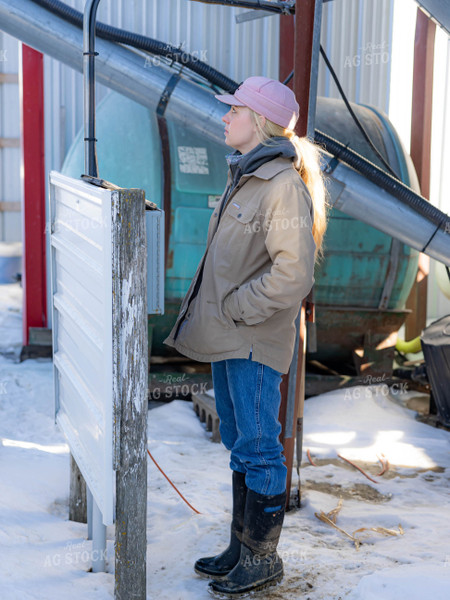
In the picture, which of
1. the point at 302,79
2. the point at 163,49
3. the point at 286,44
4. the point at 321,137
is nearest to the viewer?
the point at 302,79

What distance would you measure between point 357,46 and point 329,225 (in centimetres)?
245

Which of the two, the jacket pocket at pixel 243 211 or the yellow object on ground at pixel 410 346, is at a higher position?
the jacket pocket at pixel 243 211

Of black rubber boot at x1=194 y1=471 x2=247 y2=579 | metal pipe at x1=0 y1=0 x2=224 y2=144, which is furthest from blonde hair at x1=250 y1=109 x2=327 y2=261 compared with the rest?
metal pipe at x1=0 y1=0 x2=224 y2=144

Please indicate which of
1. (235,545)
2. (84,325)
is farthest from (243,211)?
(235,545)

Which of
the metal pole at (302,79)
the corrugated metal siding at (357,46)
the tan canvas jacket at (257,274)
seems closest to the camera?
the tan canvas jacket at (257,274)

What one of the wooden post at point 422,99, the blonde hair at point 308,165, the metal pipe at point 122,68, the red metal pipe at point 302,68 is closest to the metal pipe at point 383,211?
the red metal pipe at point 302,68

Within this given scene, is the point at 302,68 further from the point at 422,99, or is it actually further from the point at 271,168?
the point at 422,99

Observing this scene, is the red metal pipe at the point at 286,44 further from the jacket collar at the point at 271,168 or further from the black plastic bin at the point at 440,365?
the jacket collar at the point at 271,168

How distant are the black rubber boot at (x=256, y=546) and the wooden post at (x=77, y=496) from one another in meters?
0.84

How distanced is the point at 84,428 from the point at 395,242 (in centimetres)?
373

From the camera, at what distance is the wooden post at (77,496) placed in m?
3.29

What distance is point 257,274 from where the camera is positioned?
2641 mm

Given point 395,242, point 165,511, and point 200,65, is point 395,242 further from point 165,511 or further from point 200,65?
point 165,511

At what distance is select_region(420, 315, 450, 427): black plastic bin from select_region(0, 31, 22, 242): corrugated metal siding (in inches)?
362
